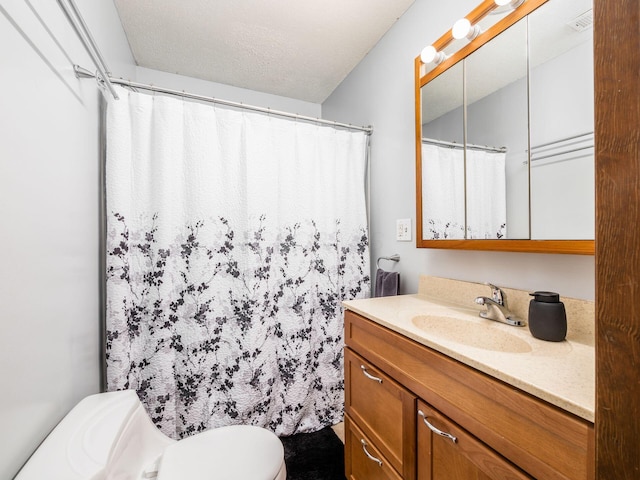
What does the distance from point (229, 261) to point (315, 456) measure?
3.89ft

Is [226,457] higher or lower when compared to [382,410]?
lower

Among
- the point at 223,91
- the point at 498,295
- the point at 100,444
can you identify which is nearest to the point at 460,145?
the point at 498,295

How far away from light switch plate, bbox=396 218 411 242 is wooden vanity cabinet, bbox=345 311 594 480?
2.21ft

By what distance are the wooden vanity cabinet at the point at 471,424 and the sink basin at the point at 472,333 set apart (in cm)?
13

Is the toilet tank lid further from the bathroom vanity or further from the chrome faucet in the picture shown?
the chrome faucet

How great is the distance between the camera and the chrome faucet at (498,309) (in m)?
1.01

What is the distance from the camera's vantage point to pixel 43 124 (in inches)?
31.9

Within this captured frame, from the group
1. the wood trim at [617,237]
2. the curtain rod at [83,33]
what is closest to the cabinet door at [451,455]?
the wood trim at [617,237]

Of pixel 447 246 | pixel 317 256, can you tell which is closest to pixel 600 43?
pixel 447 246

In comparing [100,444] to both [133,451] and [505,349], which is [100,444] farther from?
[505,349]

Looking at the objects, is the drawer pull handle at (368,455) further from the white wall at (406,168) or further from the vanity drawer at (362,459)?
the white wall at (406,168)

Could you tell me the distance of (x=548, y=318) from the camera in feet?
2.71

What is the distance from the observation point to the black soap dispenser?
32.2 inches

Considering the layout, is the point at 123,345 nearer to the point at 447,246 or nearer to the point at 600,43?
the point at 447,246
